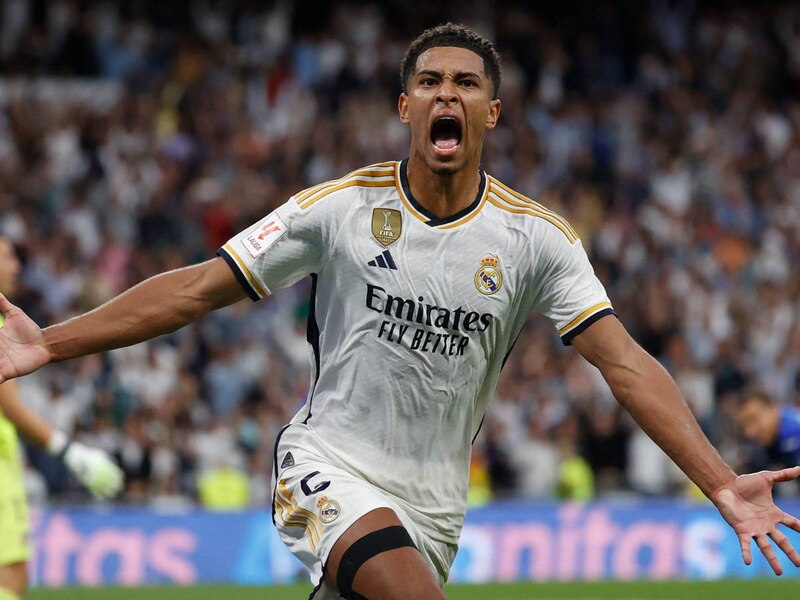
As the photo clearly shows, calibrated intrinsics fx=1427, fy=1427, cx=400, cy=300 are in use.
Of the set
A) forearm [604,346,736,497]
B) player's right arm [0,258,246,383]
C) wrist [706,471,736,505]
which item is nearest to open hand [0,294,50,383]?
player's right arm [0,258,246,383]

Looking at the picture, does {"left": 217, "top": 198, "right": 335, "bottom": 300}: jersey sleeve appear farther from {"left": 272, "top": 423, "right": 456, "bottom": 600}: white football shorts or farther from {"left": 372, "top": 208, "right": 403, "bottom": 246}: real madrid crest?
{"left": 272, "top": 423, "right": 456, "bottom": 600}: white football shorts

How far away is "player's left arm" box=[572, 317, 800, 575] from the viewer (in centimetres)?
508

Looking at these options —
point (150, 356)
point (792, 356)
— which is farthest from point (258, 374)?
point (792, 356)

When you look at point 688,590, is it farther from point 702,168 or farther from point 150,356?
point 702,168

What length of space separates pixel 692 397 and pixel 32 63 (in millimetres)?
9831

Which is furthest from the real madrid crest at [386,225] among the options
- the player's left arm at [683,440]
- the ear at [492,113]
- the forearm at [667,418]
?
the forearm at [667,418]

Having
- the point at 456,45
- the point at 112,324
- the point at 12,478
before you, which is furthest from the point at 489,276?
the point at 12,478

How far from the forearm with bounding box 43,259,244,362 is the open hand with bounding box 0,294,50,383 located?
0.04 m

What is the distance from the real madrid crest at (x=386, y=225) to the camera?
217 inches

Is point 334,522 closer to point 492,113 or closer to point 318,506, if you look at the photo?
point 318,506

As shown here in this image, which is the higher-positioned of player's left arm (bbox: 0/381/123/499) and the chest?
the chest

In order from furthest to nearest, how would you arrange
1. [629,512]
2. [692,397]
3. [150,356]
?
1. [692,397]
2. [150,356]
3. [629,512]

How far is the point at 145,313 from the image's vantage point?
5301 mm

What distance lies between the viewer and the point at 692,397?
17.9 m
